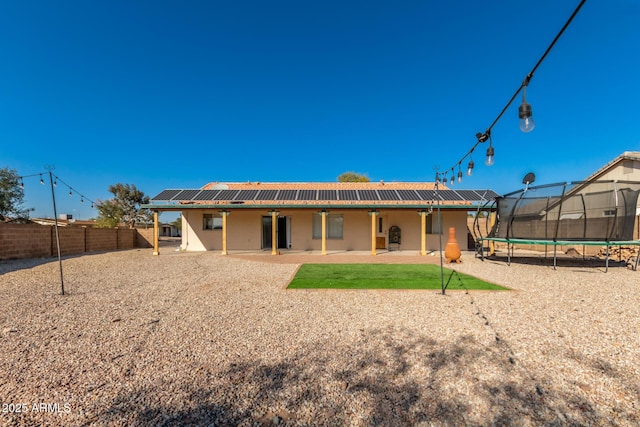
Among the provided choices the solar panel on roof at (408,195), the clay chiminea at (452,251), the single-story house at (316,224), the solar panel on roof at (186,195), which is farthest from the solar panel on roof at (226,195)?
the clay chiminea at (452,251)

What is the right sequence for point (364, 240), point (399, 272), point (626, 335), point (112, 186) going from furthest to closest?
point (112, 186)
point (364, 240)
point (399, 272)
point (626, 335)

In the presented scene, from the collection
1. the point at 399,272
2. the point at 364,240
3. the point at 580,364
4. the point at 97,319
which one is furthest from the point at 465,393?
the point at 364,240

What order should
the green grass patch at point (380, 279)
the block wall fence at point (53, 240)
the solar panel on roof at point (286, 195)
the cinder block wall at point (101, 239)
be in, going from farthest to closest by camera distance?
the solar panel on roof at point (286, 195) → the cinder block wall at point (101, 239) → the block wall fence at point (53, 240) → the green grass patch at point (380, 279)

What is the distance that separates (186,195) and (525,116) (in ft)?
51.8

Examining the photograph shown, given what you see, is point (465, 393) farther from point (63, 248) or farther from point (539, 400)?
point (63, 248)

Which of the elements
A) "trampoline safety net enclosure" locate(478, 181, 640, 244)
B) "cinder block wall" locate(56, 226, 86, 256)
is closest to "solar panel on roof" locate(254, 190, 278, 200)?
"cinder block wall" locate(56, 226, 86, 256)

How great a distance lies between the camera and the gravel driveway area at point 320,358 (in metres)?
2.21

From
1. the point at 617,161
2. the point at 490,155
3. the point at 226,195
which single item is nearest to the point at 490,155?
the point at 490,155

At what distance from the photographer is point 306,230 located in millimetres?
16000

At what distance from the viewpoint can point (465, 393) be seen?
244cm

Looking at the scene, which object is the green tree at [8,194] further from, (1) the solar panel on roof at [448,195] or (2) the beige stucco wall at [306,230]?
(1) the solar panel on roof at [448,195]

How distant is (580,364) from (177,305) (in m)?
5.84

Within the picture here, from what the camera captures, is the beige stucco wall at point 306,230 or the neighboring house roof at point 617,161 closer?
the neighboring house roof at point 617,161

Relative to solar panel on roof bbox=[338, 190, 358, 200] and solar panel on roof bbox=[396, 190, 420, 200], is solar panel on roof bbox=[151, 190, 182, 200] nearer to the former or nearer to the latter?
solar panel on roof bbox=[338, 190, 358, 200]
